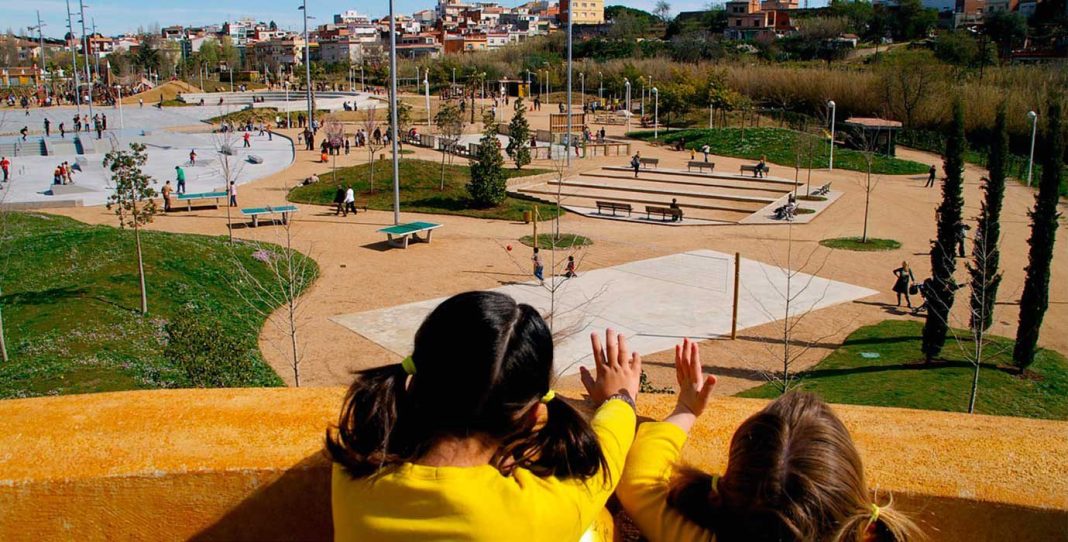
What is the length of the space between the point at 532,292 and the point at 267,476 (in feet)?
54.7

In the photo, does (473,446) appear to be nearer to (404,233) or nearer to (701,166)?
(404,233)

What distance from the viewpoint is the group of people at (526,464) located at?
1582 mm

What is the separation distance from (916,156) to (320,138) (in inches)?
1377

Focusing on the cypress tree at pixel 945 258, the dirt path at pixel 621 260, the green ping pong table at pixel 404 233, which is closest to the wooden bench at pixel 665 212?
the dirt path at pixel 621 260

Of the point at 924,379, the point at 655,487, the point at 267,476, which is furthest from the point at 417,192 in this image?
the point at 655,487

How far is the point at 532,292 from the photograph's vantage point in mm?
18953

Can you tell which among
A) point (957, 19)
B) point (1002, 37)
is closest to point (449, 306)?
point (1002, 37)

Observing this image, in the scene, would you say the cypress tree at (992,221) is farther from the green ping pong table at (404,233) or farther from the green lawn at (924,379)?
the green ping pong table at (404,233)

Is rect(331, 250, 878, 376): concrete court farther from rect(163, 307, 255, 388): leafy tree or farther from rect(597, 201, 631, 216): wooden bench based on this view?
rect(597, 201, 631, 216): wooden bench

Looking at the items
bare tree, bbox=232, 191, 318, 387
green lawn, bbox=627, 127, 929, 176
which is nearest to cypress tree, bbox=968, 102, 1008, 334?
bare tree, bbox=232, 191, 318, 387

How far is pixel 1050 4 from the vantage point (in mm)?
88062

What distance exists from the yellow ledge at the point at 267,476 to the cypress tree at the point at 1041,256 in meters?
13.8

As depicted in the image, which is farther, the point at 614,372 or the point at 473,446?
the point at 614,372

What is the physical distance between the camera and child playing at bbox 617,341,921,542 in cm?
156
